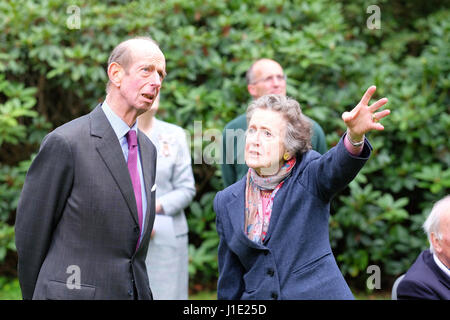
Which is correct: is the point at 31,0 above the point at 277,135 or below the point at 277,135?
above

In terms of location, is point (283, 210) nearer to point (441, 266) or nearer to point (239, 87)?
point (441, 266)

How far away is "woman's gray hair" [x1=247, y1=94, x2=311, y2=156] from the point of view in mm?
2785

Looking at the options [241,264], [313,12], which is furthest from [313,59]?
[241,264]

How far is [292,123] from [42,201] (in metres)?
1.25

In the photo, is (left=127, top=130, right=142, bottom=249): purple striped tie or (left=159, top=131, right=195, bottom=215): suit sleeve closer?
(left=127, top=130, right=142, bottom=249): purple striped tie

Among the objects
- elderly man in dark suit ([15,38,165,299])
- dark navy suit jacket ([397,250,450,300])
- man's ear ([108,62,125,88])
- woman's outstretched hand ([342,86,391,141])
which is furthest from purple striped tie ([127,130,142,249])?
dark navy suit jacket ([397,250,450,300])

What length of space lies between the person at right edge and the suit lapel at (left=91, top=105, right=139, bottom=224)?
51cm

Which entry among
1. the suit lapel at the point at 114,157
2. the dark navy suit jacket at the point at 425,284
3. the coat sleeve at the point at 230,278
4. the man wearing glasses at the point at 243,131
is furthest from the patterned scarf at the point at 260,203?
the man wearing glasses at the point at 243,131

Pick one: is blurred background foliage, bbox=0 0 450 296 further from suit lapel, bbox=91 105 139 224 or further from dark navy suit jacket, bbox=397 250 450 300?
suit lapel, bbox=91 105 139 224

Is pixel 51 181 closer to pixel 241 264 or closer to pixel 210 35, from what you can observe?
pixel 241 264

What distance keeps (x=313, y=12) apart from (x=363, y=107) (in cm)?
430

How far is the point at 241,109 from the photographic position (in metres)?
5.79

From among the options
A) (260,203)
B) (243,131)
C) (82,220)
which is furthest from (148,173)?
(243,131)

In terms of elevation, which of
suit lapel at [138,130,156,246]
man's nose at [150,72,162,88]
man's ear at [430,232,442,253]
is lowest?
man's ear at [430,232,442,253]
